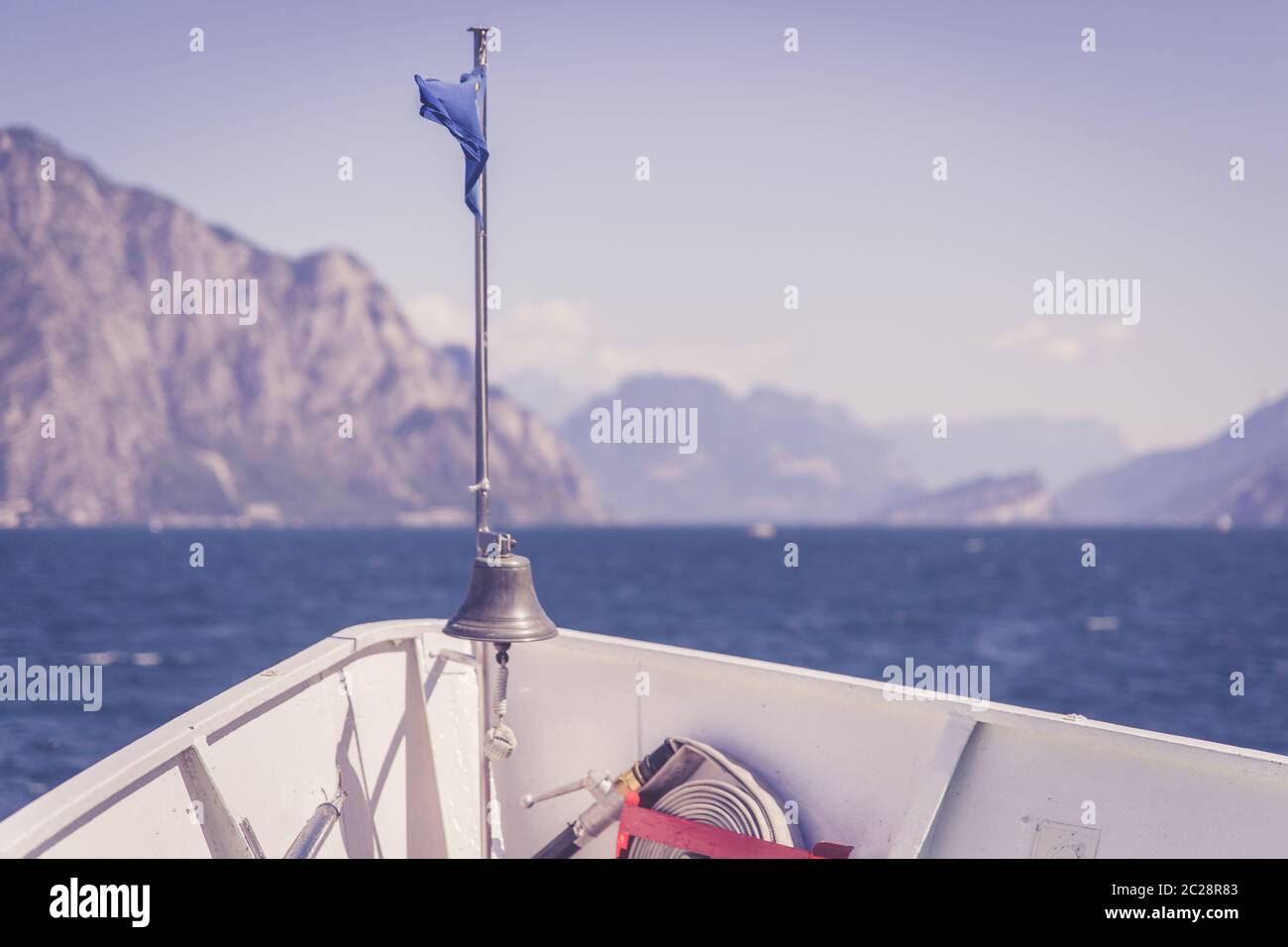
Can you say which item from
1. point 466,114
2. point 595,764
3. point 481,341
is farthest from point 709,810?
point 466,114

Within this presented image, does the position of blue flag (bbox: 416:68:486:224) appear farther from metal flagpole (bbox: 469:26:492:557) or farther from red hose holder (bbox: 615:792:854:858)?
red hose holder (bbox: 615:792:854:858)

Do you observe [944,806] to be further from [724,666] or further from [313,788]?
[313,788]

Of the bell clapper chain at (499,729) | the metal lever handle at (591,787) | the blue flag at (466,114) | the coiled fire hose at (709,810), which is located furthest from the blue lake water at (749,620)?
the blue flag at (466,114)

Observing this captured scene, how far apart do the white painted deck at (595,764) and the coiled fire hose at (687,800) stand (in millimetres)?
178

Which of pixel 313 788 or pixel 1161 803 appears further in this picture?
pixel 313 788

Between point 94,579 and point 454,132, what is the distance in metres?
84.8

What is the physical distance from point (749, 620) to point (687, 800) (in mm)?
53916

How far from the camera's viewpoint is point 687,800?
4.95 meters

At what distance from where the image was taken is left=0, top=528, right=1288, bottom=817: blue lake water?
105 feet

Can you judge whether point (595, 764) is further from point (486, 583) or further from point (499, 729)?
point (486, 583)

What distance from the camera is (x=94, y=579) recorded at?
7906cm

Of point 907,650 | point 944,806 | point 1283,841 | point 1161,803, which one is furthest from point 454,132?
point 907,650

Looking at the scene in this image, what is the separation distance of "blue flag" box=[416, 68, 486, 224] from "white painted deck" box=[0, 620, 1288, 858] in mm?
2334

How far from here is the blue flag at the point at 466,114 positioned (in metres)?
4.58
